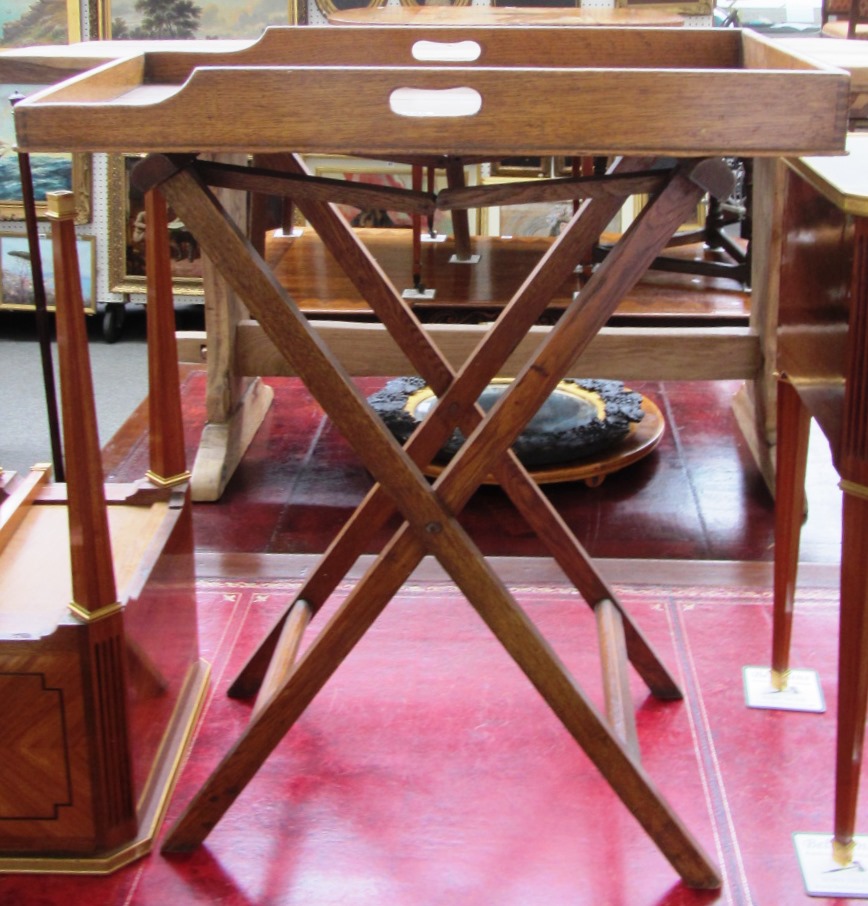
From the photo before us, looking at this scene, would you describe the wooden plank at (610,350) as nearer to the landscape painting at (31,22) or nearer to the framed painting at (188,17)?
the framed painting at (188,17)

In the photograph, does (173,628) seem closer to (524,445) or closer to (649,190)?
(649,190)

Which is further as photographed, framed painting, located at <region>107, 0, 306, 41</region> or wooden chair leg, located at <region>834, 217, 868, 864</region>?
framed painting, located at <region>107, 0, 306, 41</region>

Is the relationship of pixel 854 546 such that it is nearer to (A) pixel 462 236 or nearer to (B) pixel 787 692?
(B) pixel 787 692

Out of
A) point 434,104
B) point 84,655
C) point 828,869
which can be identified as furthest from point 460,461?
point 828,869

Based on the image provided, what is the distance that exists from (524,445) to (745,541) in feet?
1.84

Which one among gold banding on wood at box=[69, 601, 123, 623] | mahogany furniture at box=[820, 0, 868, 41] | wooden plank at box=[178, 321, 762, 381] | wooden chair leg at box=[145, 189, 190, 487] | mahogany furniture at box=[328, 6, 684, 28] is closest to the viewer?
gold banding on wood at box=[69, 601, 123, 623]

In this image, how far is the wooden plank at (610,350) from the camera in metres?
3.26

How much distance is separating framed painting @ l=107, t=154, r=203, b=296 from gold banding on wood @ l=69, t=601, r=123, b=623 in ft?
11.8

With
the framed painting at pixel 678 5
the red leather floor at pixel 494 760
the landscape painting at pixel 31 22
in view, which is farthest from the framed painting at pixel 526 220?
the red leather floor at pixel 494 760

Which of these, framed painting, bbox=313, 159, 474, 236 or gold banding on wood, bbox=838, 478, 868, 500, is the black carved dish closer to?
gold banding on wood, bbox=838, 478, 868, 500

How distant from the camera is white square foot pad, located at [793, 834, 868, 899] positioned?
1785 millimetres

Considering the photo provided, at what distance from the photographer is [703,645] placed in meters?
2.42

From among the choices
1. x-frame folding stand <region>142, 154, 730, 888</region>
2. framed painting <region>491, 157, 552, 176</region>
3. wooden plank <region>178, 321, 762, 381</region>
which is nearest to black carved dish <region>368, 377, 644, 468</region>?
wooden plank <region>178, 321, 762, 381</region>

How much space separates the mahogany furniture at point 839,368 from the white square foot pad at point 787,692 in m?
0.32
